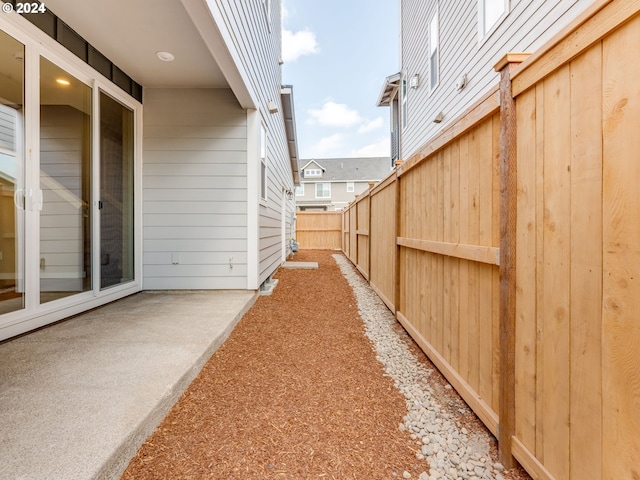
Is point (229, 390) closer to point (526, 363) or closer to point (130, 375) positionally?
point (130, 375)

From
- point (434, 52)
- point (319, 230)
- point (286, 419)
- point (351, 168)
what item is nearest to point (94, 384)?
point (286, 419)

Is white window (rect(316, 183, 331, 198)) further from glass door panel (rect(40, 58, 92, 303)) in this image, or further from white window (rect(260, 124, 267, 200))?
glass door panel (rect(40, 58, 92, 303))

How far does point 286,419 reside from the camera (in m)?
1.72

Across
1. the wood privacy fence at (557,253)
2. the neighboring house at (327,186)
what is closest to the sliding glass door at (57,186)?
the wood privacy fence at (557,253)

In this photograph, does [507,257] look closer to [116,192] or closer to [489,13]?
[116,192]

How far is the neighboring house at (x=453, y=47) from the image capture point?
3488 mm

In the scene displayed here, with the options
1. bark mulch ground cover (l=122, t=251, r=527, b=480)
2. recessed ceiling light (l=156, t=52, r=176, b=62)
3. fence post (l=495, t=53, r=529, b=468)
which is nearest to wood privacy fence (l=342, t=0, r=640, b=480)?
fence post (l=495, t=53, r=529, b=468)

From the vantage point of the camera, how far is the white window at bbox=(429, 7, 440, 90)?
19.8 ft

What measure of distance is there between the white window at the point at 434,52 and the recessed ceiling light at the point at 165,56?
15.8 feet

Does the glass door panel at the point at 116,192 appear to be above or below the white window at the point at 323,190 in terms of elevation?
below

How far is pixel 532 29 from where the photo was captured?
3.50m

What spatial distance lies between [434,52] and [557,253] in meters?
6.53

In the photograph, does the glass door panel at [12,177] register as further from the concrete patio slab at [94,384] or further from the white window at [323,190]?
the white window at [323,190]

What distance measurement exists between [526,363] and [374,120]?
2727 cm
